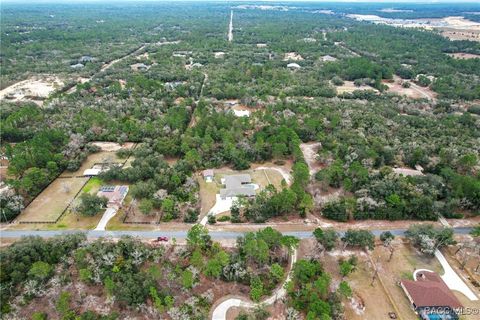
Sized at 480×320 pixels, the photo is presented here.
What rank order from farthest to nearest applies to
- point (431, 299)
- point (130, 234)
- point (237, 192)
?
point (237, 192) < point (130, 234) < point (431, 299)

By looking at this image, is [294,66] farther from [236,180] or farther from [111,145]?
[236,180]

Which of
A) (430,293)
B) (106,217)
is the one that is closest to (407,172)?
(430,293)

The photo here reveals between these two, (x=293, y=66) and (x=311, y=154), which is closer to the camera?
(x=311, y=154)

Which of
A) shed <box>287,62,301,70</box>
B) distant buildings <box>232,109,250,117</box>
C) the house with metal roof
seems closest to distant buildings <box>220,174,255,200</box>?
the house with metal roof

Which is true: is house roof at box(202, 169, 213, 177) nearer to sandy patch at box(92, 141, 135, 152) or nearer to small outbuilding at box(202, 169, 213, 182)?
small outbuilding at box(202, 169, 213, 182)

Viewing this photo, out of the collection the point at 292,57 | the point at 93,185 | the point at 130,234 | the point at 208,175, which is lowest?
the point at 130,234

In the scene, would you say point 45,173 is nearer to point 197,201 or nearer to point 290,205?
point 197,201
